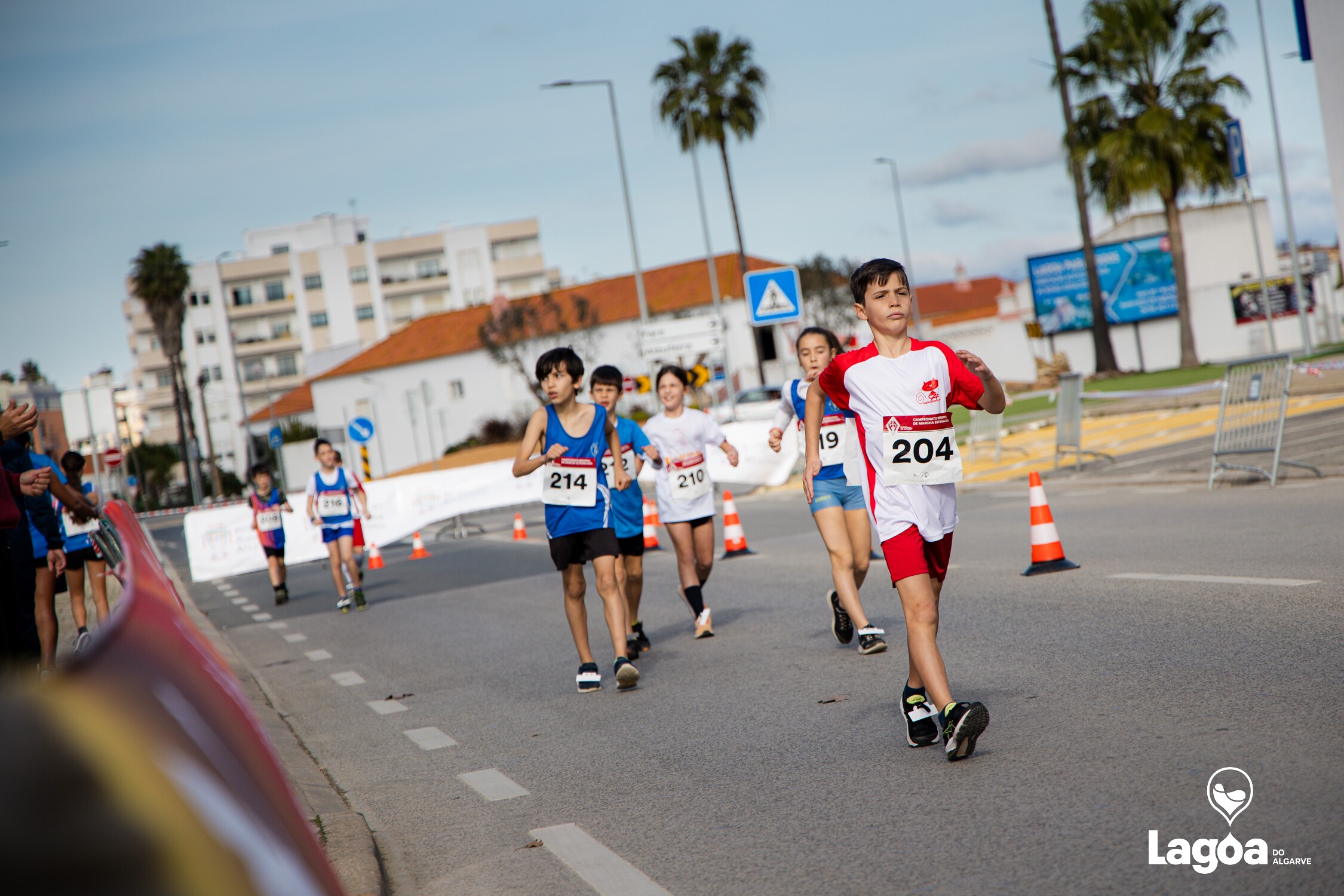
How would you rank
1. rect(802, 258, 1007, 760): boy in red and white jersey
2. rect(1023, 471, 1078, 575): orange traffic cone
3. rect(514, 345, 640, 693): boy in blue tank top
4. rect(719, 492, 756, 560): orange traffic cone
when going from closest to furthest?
rect(802, 258, 1007, 760): boy in red and white jersey < rect(514, 345, 640, 693): boy in blue tank top < rect(1023, 471, 1078, 575): orange traffic cone < rect(719, 492, 756, 560): orange traffic cone

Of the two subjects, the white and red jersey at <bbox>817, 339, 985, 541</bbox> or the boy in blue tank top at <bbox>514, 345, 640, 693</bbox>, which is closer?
the white and red jersey at <bbox>817, 339, 985, 541</bbox>

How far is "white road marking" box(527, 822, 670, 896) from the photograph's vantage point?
407 cm

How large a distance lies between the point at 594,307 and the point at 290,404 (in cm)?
3871

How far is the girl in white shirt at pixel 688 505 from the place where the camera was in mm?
9406

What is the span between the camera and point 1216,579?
8508mm

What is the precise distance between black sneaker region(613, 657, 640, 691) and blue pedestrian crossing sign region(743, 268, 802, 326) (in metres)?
→ 15.6

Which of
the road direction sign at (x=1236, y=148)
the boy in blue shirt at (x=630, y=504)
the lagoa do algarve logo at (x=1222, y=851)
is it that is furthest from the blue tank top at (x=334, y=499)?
the road direction sign at (x=1236, y=148)

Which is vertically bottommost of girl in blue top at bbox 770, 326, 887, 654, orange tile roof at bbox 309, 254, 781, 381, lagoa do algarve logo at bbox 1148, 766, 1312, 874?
lagoa do algarve logo at bbox 1148, 766, 1312, 874

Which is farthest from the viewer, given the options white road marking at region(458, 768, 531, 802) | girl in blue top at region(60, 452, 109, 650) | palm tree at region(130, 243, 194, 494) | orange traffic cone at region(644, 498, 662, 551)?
palm tree at region(130, 243, 194, 494)

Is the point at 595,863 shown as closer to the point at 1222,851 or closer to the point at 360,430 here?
the point at 1222,851

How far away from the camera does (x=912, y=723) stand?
5332 millimetres

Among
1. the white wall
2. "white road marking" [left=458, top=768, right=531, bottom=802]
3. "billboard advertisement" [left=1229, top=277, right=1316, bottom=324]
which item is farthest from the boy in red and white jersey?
the white wall

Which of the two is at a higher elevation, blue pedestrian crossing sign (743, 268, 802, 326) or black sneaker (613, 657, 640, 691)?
blue pedestrian crossing sign (743, 268, 802, 326)

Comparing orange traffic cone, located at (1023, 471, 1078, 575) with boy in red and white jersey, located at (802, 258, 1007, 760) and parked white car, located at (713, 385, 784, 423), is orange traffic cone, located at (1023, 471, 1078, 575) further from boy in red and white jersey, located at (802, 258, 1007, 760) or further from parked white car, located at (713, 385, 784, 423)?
parked white car, located at (713, 385, 784, 423)
